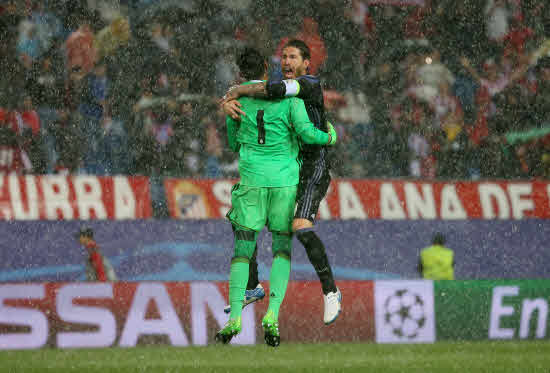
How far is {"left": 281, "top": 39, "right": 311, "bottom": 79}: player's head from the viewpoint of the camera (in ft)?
20.2

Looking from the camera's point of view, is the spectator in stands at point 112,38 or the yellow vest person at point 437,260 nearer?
the yellow vest person at point 437,260

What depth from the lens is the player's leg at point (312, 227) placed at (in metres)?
6.18

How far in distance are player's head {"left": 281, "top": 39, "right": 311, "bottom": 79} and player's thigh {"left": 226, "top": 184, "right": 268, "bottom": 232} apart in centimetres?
78

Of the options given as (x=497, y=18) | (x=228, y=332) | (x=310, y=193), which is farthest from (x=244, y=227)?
(x=497, y=18)

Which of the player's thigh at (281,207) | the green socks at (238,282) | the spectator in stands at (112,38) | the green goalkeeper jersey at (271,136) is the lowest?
the green socks at (238,282)

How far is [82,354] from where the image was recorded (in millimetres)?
10852

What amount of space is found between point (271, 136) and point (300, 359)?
16.3ft

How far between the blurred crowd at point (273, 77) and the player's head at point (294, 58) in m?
7.50

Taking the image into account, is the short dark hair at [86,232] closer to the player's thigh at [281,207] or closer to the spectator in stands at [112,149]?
the spectator in stands at [112,149]

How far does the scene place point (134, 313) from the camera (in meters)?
11.7

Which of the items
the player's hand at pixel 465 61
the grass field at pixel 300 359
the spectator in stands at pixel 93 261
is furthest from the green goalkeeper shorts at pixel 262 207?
the player's hand at pixel 465 61

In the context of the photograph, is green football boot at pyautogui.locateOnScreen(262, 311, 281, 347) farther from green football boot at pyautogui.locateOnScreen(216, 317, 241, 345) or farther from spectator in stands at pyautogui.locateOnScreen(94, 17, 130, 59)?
spectator in stands at pyautogui.locateOnScreen(94, 17, 130, 59)

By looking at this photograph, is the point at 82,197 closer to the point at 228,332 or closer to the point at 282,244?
the point at 282,244

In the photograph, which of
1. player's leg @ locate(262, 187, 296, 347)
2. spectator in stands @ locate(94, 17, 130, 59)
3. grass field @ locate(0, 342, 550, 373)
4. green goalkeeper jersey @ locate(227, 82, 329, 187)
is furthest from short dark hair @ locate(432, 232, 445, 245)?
green goalkeeper jersey @ locate(227, 82, 329, 187)
